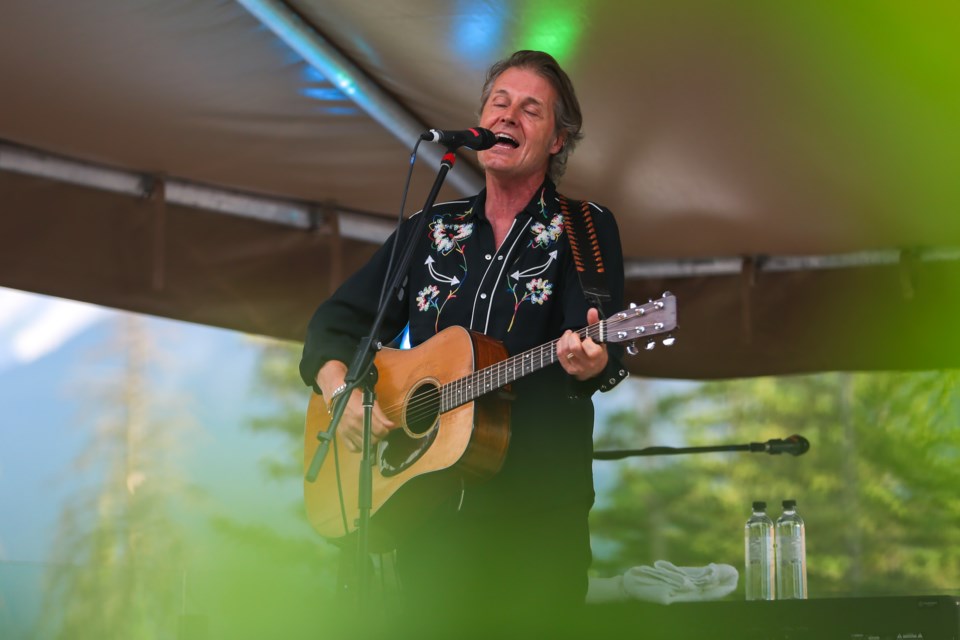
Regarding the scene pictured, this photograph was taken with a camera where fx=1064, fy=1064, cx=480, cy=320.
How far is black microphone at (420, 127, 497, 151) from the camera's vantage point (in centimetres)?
226

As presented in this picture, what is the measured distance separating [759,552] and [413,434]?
→ 61.8 inches

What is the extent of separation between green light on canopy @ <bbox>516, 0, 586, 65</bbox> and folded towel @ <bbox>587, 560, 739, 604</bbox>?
1602mm

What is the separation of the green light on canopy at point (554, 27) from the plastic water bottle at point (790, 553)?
5.15 feet

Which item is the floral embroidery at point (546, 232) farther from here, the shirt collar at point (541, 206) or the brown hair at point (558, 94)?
the brown hair at point (558, 94)

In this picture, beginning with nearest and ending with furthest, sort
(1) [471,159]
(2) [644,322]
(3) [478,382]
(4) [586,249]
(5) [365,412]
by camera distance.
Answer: (2) [644,322] → (5) [365,412] → (3) [478,382] → (4) [586,249] → (1) [471,159]

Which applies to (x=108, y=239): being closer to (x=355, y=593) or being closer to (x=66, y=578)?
(x=66, y=578)

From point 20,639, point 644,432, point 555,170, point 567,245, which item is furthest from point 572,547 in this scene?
point 644,432

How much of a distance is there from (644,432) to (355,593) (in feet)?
26.8

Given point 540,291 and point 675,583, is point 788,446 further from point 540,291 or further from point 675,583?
point 540,291

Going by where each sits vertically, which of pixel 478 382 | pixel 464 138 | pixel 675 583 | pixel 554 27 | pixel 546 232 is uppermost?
pixel 554 27

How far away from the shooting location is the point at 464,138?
7.58 feet

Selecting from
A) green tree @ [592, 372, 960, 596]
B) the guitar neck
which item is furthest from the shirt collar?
green tree @ [592, 372, 960, 596]

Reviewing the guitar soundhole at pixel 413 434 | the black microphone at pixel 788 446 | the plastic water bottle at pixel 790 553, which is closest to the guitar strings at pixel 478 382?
the guitar soundhole at pixel 413 434

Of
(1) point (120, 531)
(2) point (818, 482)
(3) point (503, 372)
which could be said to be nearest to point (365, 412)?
(3) point (503, 372)
